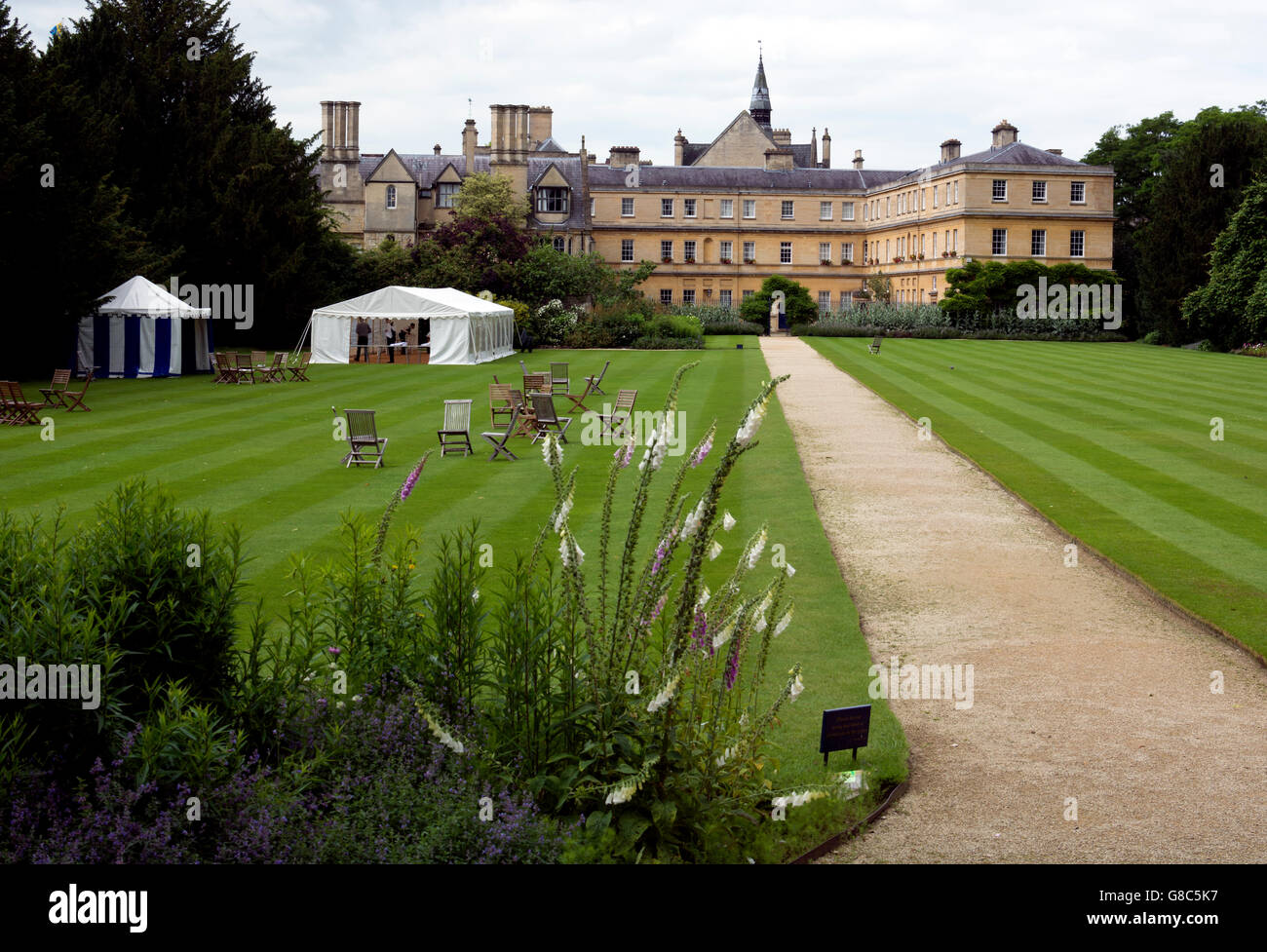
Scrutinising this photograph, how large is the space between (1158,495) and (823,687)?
987 cm

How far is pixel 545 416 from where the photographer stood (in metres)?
21.4

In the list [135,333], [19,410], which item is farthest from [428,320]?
[19,410]

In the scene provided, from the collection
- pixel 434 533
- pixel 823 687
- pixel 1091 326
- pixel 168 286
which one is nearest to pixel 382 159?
pixel 168 286

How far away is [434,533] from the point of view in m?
14.0

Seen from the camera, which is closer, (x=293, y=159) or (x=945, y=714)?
(x=945, y=714)

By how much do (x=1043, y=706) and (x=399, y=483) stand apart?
34.6 ft

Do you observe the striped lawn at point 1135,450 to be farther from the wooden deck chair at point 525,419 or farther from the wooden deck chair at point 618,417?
the wooden deck chair at point 525,419

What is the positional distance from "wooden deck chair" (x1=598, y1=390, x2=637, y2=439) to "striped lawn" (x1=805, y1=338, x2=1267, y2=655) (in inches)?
242

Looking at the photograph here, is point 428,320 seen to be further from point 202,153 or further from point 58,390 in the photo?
point 58,390

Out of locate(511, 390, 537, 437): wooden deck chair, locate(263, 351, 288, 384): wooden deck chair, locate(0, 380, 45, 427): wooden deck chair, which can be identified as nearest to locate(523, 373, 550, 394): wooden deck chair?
locate(511, 390, 537, 437): wooden deck chair

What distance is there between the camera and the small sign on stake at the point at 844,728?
675 centimetres

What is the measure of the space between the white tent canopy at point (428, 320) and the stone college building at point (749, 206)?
3481 centimetres

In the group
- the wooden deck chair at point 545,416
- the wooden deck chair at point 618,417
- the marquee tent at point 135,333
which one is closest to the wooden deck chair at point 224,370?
the marquee tent at point 135,333
